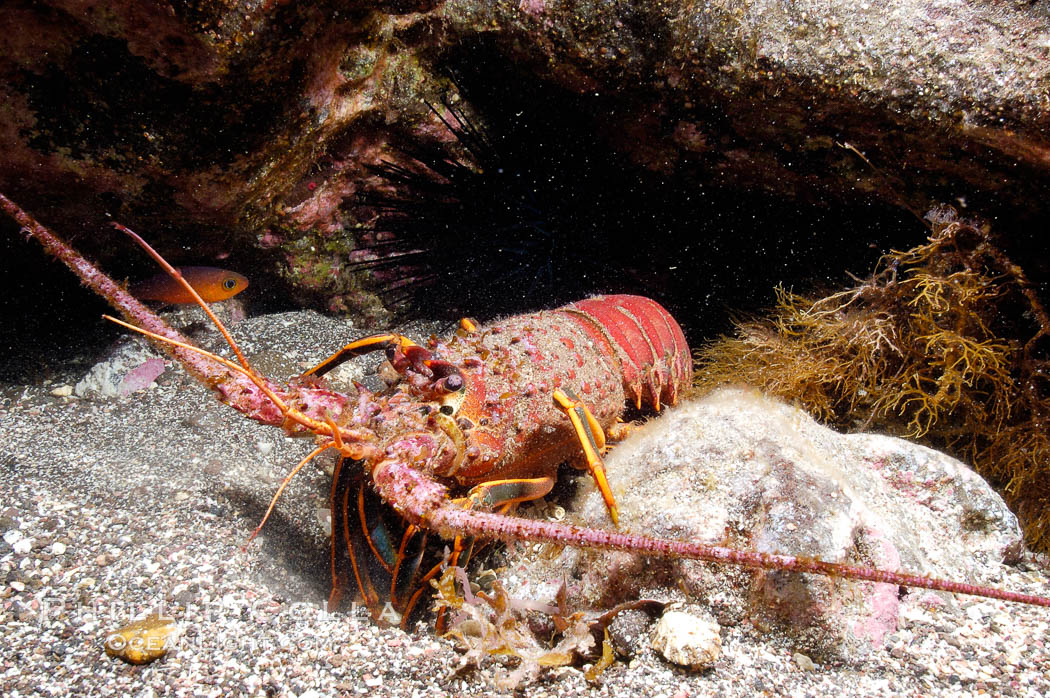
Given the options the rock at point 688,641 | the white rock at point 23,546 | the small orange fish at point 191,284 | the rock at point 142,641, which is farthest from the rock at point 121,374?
the rock at point 688,641

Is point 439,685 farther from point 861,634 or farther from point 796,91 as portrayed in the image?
point 796,91

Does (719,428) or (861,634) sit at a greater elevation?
(719,428)

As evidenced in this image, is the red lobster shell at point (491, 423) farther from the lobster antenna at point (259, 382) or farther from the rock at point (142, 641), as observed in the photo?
the rock at point (142, 641)

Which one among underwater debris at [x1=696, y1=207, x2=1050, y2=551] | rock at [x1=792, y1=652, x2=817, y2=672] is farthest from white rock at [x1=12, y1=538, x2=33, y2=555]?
underwater debris at [x1=696, y1=207, x2=1050, y2=551]

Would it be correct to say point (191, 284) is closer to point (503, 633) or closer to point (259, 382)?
point (259, 382)

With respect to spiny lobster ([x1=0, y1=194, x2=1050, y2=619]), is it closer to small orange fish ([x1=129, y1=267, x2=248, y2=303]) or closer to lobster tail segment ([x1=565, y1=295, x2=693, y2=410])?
lobster tail segment ([x1=565, y1=295, x2=693, y2=410])

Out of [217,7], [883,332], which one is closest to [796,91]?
[883,332]
